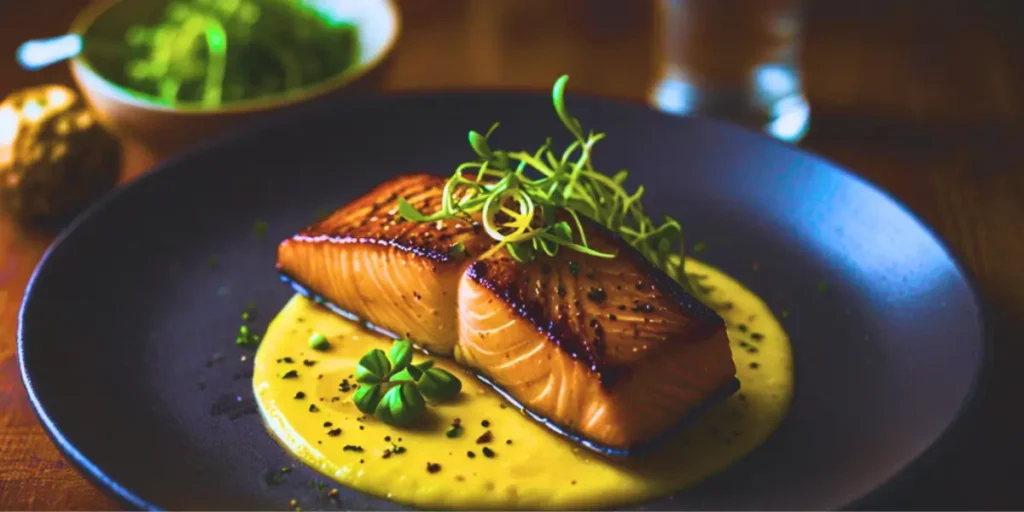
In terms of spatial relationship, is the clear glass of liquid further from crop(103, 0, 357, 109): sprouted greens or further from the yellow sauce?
the yellow sauce

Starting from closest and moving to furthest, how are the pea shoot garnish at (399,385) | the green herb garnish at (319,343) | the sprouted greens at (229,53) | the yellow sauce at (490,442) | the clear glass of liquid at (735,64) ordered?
1. the yellow sauce at (490,442)
2. the pea shoot garnish at (399,385)
3. the green herb garnish at (319,343)
4. the sprouted greens at (229,53)
5. the clear glass of liquid at (735,64)

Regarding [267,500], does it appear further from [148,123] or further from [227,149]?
[148,123]

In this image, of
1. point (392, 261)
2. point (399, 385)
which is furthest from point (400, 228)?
point (399, 385)

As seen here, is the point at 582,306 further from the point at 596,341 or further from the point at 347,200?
the point at 347,200

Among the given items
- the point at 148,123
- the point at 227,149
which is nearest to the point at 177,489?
the point at 227,149

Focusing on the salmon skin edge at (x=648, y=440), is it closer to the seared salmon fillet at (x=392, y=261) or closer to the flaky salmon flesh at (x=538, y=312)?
the flaky salmon flesh at (x=538, y=312)

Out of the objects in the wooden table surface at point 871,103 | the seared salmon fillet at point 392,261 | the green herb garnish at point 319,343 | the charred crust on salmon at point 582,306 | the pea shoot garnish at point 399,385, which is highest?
the wooden table surface at point 871,103

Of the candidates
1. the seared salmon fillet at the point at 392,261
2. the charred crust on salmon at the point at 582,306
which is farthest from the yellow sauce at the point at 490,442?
the charred crust on salmon at the point at 582,306
